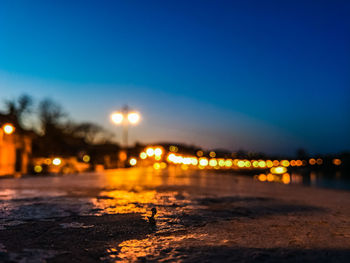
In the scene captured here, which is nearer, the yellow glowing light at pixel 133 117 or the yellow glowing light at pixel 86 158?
the yellow glowing light at pixel 133 117

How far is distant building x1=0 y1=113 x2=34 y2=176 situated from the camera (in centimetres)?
3253

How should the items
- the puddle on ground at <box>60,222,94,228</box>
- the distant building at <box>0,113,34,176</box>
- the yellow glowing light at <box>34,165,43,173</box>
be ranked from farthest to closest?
1. the distant building at <box>0,113,34,176</box>
2. the yellow glowing light at <box>34,165,43,173</box>
3. the puddle on ground at <box>60,222,94,228</box>

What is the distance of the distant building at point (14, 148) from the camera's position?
3253cm

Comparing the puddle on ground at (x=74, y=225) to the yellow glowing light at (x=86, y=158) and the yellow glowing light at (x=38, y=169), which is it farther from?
the yellow glowing light at (x=86, y=158)

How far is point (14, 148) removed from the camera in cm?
3484

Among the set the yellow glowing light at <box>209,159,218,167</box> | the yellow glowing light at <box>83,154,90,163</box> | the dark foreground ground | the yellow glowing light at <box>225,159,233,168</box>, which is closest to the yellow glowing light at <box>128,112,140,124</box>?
the dark foreground ground

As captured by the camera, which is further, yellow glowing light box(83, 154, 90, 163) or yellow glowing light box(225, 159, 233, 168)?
yellow glowing light box(225, 159, 233, 168)

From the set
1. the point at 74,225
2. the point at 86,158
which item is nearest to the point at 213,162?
the point at 86,158

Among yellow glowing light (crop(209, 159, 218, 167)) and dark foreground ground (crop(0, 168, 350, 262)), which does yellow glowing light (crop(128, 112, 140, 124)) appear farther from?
yellow glowing light (crop(209, 159, 218, 167))

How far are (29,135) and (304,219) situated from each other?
36895 mm

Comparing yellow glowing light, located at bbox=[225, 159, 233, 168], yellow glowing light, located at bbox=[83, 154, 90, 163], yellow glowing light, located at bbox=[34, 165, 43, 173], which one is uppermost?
yellow glowing light, located at bbox=[83, 154, 90, 163]

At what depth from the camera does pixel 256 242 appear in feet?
16.5

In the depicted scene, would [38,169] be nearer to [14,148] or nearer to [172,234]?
[14,148]

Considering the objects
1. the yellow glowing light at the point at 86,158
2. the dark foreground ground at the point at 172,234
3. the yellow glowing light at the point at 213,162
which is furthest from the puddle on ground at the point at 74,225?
the yellow glowing light at the point at 213,162
